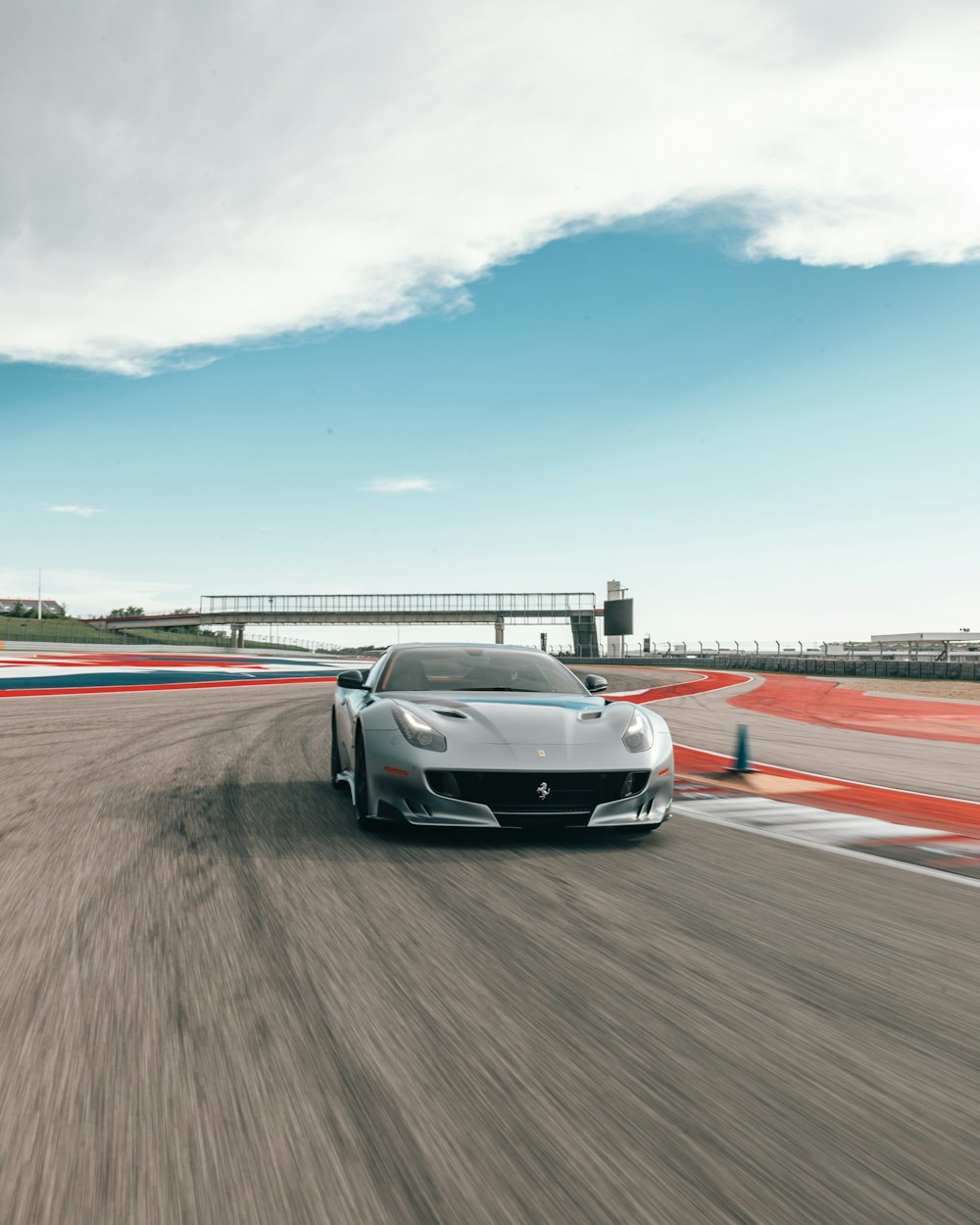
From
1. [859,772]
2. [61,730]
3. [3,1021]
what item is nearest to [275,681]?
[61,730]

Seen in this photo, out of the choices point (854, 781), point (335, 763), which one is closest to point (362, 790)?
point (335, 763)

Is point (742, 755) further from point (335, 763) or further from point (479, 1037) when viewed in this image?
point (479, 1037)

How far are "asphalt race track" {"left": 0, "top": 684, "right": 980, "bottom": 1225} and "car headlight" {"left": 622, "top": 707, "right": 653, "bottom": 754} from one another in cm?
59

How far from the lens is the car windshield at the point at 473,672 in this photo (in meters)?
6.84

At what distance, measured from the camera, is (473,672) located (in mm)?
7086

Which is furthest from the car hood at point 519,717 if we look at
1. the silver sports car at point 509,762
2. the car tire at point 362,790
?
the car tire at point 362,790

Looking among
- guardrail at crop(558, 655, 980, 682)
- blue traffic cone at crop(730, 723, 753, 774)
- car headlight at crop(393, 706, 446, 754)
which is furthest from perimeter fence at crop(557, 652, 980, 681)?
car headlight at crop(393, 706, 446, 754)

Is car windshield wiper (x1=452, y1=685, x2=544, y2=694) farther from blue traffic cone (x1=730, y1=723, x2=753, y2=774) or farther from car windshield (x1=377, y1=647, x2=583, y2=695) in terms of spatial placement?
blue traffic cone (x1=730, y1=723, x2=753, y2=774)

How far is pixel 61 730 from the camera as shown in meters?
12.1

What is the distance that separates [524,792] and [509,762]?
0.60 ft

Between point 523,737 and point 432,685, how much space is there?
141 cm

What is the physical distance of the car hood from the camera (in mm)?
5562

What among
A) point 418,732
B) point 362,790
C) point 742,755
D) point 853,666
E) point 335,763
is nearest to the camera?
point 418,732

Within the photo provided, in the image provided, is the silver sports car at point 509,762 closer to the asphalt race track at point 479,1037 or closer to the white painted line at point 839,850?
the asphalt race track at point 479,1037
